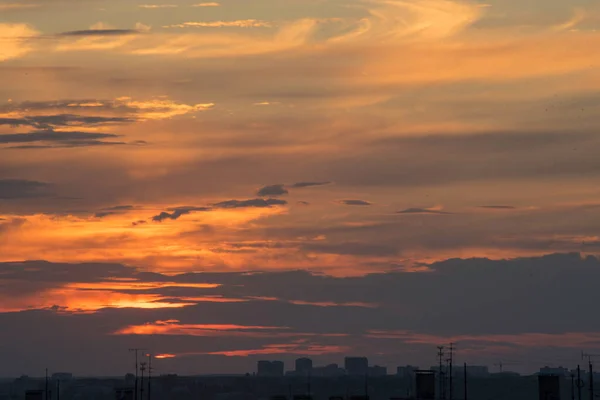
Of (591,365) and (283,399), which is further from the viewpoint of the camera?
(283,399)

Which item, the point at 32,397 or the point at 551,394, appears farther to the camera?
the point at 32,397

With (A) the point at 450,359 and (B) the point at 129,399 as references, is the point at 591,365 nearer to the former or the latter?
(A) the point at 450,359

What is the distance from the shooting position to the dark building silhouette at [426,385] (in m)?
155

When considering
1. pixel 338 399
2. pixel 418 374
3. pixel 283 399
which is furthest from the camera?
pixel 283 399

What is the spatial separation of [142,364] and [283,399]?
908 inches

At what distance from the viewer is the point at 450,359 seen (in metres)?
182

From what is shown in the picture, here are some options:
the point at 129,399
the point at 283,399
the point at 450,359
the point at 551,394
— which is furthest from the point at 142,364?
the point at 551,394

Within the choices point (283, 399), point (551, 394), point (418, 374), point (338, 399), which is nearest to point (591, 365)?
point (551, 394)

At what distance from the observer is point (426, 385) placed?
513 ft

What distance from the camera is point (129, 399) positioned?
591ft

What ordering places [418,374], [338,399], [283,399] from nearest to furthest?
[418,374]
[338,399]
[283,399]

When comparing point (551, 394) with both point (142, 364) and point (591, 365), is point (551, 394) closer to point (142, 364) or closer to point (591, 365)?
point (591, 365)

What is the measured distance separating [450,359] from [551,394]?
27.5 metres

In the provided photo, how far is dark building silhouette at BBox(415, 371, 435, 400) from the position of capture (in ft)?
509
